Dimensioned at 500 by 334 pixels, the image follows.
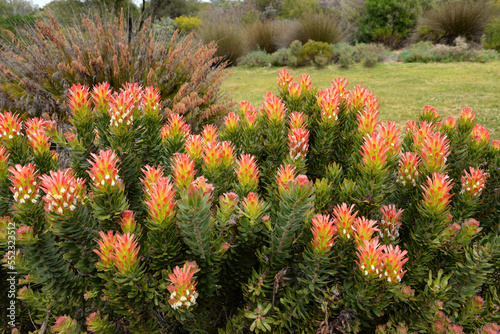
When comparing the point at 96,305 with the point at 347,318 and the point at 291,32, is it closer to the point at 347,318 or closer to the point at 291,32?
the point at 347,318

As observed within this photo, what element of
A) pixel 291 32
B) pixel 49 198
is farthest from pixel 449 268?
pixel 291 32

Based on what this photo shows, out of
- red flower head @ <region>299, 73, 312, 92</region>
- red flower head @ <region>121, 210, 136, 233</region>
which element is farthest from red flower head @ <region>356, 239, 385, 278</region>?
red flower head @ <region>299, 73, 312, 92</region>

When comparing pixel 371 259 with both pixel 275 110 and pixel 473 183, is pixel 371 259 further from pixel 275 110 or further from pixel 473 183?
pixel 275 110

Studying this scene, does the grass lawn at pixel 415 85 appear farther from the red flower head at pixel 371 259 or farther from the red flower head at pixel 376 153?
the red flower head at pixel 371 259

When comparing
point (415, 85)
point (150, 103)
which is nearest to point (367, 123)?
point (150, 103)

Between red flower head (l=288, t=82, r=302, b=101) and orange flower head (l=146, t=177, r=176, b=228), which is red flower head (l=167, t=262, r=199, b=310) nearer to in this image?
orange flower head (l=146, t=177, r=176, b=228)

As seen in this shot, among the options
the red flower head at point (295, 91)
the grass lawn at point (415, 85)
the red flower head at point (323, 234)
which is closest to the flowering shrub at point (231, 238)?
the red flower head at point (323, 234)

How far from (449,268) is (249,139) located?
102 cm

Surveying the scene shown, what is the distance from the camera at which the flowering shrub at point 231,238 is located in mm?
978

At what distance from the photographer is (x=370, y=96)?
5.56ft

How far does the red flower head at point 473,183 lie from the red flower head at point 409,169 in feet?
0.62

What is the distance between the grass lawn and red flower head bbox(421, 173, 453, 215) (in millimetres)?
4348

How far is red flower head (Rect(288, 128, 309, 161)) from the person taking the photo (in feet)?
4.42

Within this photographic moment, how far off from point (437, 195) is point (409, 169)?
227 millimetres
